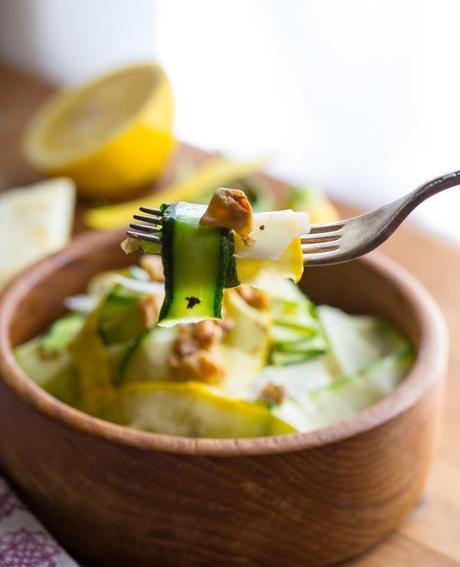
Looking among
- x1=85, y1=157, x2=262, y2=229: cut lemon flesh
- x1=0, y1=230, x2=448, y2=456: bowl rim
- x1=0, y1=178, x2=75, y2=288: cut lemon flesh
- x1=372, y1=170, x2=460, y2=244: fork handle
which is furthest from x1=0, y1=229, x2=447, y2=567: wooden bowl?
x1=85, y1=157, x2=262, y2=229: cut lemon flesh

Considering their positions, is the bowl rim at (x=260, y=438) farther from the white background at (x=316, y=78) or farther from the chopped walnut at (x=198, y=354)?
the white background at (x=316, y=78)

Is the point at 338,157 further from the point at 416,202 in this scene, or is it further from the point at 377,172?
the point at 416,202

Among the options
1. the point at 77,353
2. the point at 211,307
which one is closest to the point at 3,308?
the point at 77,353

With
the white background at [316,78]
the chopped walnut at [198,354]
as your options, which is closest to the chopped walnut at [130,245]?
the chopped walnut at [198,354]

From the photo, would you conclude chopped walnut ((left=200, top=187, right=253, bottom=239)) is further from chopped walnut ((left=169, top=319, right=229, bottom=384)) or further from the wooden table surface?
the wooden table surface

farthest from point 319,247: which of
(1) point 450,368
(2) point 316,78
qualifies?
(2) point 316,78

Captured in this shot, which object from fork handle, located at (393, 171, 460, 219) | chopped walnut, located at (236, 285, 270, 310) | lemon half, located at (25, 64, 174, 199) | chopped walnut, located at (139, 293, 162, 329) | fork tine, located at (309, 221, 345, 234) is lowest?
lemon half, located at (25, 64, 174, 199)
